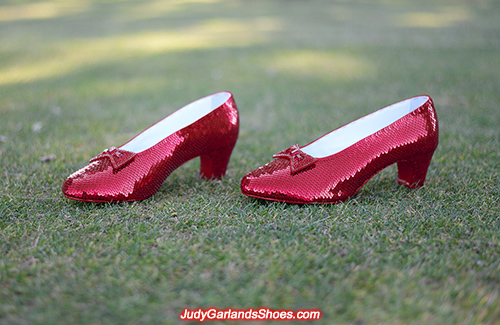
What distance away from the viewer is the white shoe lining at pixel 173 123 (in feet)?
5.95

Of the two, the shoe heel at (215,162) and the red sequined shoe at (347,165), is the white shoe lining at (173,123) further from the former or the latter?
the red sequined shoe at (347,165)

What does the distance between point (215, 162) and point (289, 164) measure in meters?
0.44

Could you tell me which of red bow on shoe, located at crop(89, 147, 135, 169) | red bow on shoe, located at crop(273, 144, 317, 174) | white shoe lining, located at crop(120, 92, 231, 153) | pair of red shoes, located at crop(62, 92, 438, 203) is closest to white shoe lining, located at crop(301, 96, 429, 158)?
pair of red shoes, located at crop(62, 92, 438, 203)

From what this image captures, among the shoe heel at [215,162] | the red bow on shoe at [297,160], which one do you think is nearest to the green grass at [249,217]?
the shoe heel at [215,162]

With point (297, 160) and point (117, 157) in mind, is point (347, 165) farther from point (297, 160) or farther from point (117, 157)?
point (117, 157)

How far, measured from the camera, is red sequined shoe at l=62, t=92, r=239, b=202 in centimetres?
150

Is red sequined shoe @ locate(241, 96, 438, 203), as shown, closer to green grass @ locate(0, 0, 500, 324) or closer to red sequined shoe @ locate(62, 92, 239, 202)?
green grass @ locate(0, 0, 500, 324)

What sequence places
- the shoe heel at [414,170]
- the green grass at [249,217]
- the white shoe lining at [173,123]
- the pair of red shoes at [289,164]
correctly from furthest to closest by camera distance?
the white shoe lining at [173,123], the shoe heel at [414,170], the pair of red shoes at [289,164], the green grass at [249,217]

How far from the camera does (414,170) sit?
169cm

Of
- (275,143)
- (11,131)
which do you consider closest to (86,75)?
(11,131)

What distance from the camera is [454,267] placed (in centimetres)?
114

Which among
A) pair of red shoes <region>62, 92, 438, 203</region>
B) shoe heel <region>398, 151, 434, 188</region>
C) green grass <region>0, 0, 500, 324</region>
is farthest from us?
shoe heel <region>398, 151, 434, 188</region>

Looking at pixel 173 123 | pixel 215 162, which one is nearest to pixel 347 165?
pixel 215 162

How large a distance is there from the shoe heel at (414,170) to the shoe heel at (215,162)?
0.77 meters
